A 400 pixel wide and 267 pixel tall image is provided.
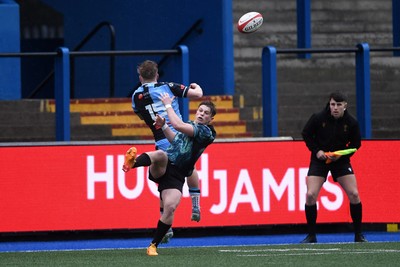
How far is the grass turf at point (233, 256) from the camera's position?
46.8 ft

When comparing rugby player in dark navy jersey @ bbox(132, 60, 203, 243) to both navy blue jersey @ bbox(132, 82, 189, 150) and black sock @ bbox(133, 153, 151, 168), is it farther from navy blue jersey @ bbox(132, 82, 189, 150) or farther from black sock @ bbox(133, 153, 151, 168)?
black sock @ bbox(133, 153, 151, 168)

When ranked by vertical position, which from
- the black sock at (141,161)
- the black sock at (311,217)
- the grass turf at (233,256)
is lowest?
the grass turf at (233,256)

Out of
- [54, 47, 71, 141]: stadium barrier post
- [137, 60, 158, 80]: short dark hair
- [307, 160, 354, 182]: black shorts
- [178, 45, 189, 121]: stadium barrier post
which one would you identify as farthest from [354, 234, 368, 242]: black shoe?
[54, 47, 71, 141]: stadium barrier post

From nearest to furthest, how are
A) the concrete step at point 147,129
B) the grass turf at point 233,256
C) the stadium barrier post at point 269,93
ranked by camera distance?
the grass turf at point 233,256 → the stadium barrier post at point 269,93 → the concrete step at point 147,129

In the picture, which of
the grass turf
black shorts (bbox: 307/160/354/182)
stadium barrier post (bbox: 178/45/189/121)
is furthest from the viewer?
stadium barrier post (bbox: 178/45/189/121)

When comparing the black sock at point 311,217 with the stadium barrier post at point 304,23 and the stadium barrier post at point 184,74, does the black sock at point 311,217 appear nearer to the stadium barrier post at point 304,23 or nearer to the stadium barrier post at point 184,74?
the stadium barrier post at point 184,74

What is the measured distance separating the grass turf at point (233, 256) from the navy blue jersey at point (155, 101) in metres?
1.27

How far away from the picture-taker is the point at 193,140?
597 inches

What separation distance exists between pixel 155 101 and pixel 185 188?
144 inches

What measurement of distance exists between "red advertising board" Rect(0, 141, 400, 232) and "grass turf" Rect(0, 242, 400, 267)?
2094 millimetres

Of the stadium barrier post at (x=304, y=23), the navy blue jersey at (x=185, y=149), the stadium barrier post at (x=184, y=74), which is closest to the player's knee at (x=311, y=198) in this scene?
the stadium barrier post at (x=184, y=74)

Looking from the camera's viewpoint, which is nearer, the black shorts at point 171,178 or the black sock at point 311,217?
the black shorts at point 171,178

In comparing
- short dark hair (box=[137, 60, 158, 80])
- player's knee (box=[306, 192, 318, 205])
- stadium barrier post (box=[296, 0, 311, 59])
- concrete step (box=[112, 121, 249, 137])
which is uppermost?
stadium barrier post (box=[296, 0, 311, 59])

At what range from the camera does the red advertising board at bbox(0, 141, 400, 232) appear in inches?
→ 723
